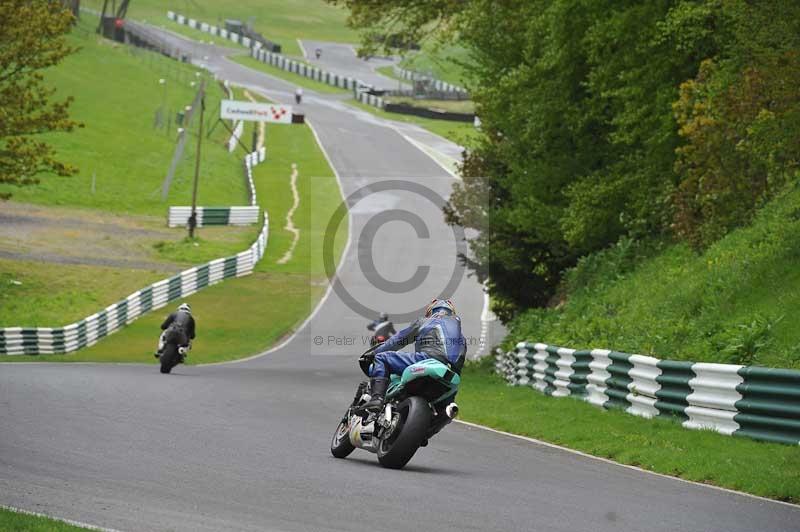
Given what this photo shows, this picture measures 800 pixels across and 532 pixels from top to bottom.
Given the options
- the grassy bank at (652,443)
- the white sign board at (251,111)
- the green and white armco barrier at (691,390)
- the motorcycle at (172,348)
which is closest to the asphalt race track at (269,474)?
the grassy bank at (652,443)

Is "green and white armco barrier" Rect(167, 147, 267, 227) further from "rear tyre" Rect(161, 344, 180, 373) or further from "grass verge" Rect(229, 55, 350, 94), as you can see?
"grass verge" Rect(229, 55, 350, 94)

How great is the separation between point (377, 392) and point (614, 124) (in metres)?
16.1

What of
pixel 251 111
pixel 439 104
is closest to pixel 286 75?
pixel 439 104

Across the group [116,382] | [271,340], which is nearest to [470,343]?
[271,340]

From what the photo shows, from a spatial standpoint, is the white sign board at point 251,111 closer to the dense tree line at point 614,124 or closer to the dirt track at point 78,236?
the dirt track at point 78,236

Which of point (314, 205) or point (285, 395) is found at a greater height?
point (285, 395)

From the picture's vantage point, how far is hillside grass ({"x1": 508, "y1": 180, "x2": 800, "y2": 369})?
632 inches

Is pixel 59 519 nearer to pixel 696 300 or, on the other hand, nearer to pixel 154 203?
pixel 696 300

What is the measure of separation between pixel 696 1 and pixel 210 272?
87.3 ft

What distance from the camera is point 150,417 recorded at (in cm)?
1486

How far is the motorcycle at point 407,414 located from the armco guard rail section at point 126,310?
2133 centimetres

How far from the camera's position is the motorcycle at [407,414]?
11.6 metres

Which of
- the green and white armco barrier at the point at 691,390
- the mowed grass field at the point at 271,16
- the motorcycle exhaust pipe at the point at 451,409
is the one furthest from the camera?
the mowed grass field at the point at 271,16

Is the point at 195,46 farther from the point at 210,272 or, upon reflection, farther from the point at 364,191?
the point at 210,272
